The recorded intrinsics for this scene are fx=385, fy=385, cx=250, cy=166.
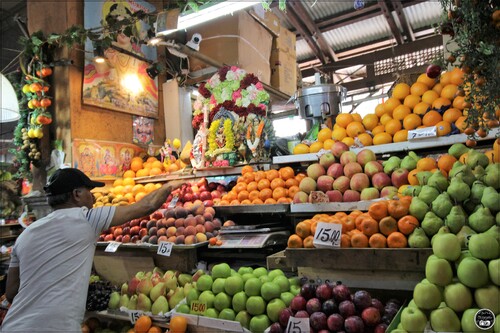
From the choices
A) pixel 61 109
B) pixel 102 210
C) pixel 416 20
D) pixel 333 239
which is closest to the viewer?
pixel 333 239

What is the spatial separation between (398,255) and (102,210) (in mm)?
1795

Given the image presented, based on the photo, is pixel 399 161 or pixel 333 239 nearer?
pixel 333 239

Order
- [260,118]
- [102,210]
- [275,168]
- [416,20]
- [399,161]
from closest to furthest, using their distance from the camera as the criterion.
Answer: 1. [102,210]
2. [399,161]
3. [275,168]
4. [260,118]
5. [416,20]

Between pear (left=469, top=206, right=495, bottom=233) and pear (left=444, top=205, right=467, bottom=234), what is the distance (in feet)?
0.16

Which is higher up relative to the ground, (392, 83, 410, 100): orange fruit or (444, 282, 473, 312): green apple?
(392, 83, 410, 100): orange fruit

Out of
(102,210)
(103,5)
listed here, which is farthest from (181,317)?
(103,5)

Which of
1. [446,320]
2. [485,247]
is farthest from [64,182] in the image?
[485,247]

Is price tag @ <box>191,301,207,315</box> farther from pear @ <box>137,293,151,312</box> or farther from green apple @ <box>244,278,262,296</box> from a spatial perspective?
pear @ <box>137,293,151,312</box>

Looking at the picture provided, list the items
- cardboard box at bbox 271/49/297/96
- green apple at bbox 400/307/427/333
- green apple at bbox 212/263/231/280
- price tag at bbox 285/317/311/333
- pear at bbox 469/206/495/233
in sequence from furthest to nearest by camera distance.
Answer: cardboard box at bbox 271/49/297/96 < green apple at bbox 212/263/231/280 < price tag at bbox 285/317/311/333 < pear at bbox 469/206/495/233 < green apple at bbox 400/307/427/333

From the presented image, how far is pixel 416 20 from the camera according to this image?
6.04 meters

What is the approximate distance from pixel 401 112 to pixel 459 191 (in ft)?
3.57

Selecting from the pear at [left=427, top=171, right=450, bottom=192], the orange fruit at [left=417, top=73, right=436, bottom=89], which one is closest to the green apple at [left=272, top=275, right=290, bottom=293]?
the pear at [left=427, top=171, right=450, bottom=192]

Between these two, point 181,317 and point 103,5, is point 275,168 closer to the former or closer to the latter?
point 181,317

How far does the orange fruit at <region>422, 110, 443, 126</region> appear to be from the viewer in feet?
9.08
